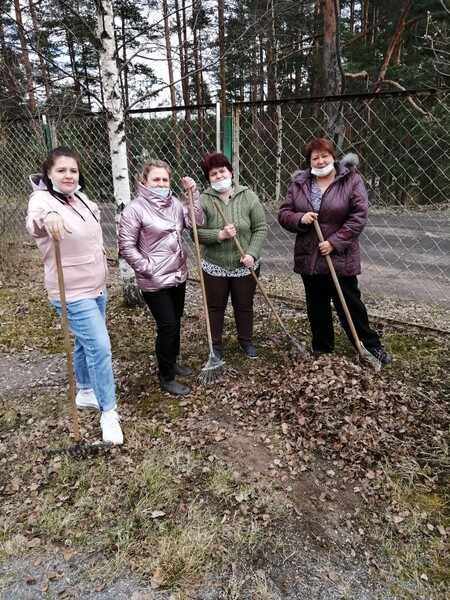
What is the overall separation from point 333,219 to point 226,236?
2.53ft

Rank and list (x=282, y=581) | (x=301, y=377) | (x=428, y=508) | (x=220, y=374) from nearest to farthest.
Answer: (x=282, y=581)
(x=428, y=508)
(x=301, y=377)
(x=220, y=374)

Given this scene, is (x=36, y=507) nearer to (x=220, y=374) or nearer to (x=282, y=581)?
(x=282, y=581)

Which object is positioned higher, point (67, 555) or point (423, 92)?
point (423, 92)

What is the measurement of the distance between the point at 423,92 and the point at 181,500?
10.4 feet

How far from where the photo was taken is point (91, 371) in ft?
8.34

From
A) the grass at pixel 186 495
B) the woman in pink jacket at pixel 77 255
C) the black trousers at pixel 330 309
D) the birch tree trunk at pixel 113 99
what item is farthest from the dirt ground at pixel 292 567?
the birch tree trunk at pixel 113 99

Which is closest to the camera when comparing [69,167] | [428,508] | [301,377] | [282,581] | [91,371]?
[282,581]

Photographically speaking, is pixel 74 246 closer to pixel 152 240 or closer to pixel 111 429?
pixel 152 240

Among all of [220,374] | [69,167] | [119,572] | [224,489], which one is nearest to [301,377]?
[220,374]

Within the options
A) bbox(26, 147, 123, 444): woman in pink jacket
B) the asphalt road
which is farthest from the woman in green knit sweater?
the asphalt road

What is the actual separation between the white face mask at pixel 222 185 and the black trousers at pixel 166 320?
2.46 feet

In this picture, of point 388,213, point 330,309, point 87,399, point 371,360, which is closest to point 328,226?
point 330,309

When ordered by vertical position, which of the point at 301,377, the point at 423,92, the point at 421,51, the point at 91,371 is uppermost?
the point at 421,51

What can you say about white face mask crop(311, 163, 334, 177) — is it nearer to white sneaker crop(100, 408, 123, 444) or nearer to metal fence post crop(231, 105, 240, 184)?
metal fence post crop(231, 105, 240, 184)
